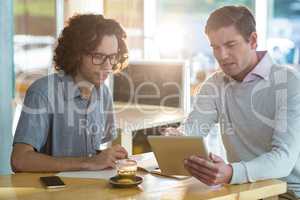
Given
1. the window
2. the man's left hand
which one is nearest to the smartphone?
the man's left hand

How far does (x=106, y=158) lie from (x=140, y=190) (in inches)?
12.5

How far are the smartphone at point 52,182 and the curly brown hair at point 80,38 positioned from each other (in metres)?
0.65

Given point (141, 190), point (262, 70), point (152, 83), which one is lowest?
point (141, 190)

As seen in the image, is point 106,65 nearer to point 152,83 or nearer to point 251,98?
point 251,98

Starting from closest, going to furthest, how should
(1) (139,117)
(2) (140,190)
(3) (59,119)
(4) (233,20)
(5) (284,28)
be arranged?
(2) (140,190) → (4) (233,20) → (3) (59,119) → (1) (139,117) → (5) (284,28)

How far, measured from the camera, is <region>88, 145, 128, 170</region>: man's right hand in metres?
2.00

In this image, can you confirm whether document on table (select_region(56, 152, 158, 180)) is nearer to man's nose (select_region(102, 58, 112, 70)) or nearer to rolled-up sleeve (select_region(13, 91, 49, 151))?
rolled-up sleeve (select_region(13, 91, 49, 151))

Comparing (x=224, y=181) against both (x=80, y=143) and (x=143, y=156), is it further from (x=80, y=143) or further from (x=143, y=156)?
(x=80, y=143)

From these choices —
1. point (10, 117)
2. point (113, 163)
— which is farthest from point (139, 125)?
point (113, 163)

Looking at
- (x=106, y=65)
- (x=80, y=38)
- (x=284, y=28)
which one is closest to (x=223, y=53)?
(x=106, y=65)

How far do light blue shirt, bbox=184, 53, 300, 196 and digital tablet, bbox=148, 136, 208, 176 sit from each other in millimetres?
170

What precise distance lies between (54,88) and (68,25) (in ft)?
1.13

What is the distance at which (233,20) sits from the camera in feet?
6.95

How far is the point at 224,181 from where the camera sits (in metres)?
1.80
